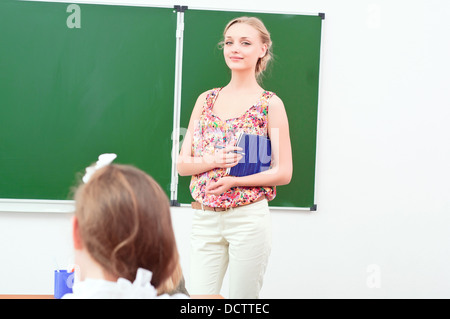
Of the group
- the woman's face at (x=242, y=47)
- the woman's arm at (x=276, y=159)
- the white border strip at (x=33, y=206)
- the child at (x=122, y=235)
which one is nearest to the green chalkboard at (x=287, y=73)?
the white border strip at (x=33, y=206)

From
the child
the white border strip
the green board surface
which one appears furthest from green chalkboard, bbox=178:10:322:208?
the child

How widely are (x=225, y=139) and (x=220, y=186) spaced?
0.59ft

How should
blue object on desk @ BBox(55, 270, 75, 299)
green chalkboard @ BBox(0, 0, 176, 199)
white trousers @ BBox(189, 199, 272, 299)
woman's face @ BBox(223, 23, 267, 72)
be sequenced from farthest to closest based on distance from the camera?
green chalkboard @ BBox(0, 0, 176, 199)
woman's face @ BBox(223, 23, 267, 72)
white trousers @ BBox(189, 199, 272, 299)
blue object on desk @ BBox(55, 270, 75, 299)

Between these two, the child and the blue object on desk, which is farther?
the blue object on desk

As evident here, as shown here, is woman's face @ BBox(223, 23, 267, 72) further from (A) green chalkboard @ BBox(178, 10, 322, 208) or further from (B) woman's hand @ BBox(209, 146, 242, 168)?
(A) green chalkboard @ BBox(178, 10, 322, 208)

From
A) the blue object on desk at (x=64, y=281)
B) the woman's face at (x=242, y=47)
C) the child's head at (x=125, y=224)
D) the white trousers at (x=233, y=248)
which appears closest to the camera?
the child's head at (x=125, y=224)

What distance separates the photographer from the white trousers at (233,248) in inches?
81.0

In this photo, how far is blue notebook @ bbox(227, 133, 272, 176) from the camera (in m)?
2.07

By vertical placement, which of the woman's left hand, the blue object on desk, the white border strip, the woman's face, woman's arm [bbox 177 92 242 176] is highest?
the woman's face

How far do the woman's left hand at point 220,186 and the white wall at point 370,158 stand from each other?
1428mm

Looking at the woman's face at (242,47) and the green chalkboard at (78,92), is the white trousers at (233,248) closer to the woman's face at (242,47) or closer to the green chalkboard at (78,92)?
the woman's face at (242,47)

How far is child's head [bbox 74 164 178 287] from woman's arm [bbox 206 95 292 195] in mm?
986

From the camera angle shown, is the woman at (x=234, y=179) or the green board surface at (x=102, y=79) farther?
the green board surface at (x=102, y=79)

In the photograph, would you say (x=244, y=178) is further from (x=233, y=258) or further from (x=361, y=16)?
(x=361, y=16)
